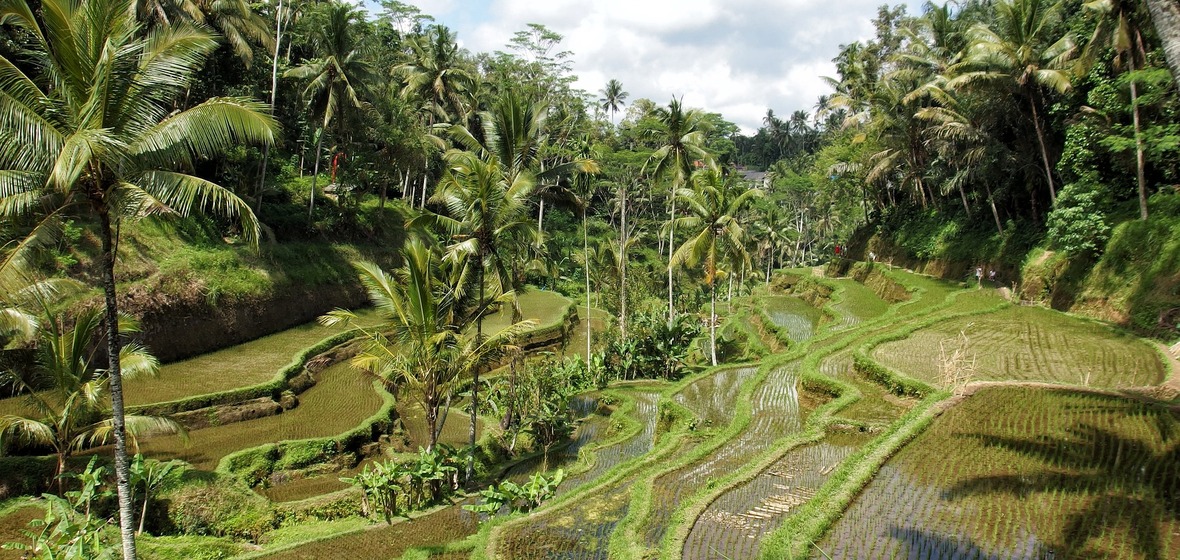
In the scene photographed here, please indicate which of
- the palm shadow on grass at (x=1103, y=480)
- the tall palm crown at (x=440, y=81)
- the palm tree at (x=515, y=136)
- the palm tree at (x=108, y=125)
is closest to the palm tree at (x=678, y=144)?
the palm tree at (x=515, y=136)

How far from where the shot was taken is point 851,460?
970 cm

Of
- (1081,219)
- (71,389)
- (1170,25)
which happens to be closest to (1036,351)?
(1081,219)

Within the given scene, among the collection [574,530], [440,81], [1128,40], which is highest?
[440,81]

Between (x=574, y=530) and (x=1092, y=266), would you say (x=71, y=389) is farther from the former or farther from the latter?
(x=1092, y=266)

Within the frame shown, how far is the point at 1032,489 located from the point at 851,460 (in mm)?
2353

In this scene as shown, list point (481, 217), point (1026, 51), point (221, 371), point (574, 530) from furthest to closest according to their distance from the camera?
point (1026, 51), point (221, 371), point (481, 217), point (574, 530)

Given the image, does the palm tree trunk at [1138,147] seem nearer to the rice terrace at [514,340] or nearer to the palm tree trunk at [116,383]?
the rice terrace at [514,340]

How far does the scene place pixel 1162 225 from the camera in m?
15.8

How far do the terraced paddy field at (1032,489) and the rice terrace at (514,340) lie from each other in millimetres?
48

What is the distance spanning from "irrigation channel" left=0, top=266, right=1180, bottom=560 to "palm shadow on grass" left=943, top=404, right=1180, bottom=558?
0.09 feet

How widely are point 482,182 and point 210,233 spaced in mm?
14464

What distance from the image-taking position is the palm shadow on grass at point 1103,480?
263 inches

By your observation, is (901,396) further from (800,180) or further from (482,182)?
(800,180)

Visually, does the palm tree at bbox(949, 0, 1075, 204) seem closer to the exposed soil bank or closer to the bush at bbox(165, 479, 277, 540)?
the bush at bbox(165, 479, 277, 540)
